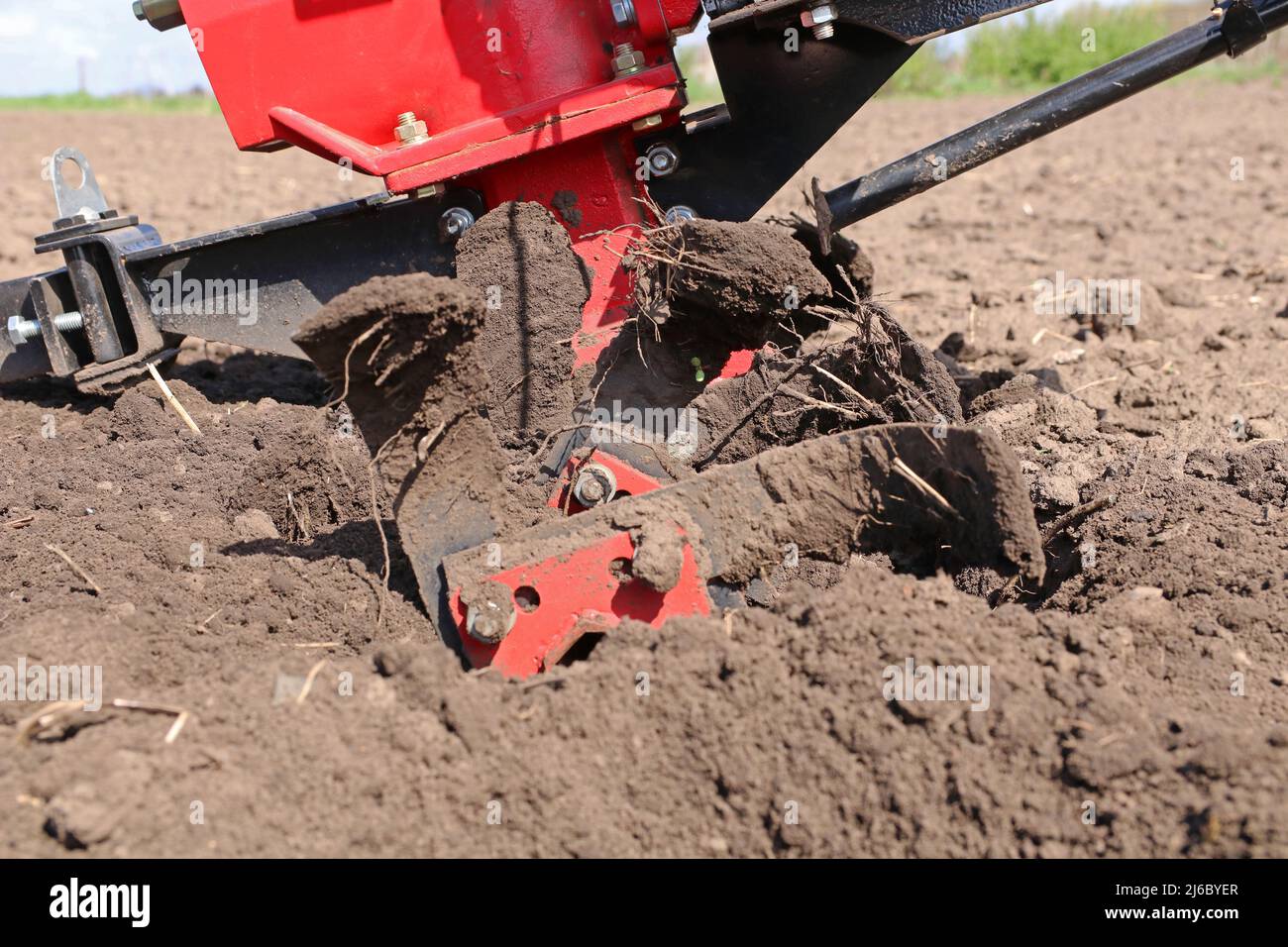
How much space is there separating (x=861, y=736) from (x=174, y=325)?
2.93 m

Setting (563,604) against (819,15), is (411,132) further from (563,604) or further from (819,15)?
(563,604)

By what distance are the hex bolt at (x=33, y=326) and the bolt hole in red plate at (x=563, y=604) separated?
2.28 metres

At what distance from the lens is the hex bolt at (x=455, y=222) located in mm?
3211

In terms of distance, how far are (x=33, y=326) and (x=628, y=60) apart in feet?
7.90

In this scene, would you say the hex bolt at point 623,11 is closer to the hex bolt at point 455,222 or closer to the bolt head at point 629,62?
the bolt head at point 629,62

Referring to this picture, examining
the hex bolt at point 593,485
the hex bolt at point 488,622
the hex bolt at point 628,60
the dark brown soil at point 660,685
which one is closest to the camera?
the dark brown soil at point 660,685

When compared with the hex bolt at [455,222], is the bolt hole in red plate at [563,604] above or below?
below

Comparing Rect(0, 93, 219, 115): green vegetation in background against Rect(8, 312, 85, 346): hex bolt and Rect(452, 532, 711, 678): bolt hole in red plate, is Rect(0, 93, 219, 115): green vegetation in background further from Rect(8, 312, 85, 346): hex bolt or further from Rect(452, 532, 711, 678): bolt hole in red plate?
Rect(452, 532, 711, 678): bolt hole in red plate

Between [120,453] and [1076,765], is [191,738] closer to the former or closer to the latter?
[1076,765]

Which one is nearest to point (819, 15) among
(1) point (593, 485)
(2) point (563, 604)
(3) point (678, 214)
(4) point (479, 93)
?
(3) point (678, 214)

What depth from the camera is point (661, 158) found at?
3.17 m

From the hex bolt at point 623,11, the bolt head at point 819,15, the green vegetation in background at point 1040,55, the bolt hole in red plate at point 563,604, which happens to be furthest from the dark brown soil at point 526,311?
the green vegetation in background at point 1040,55
